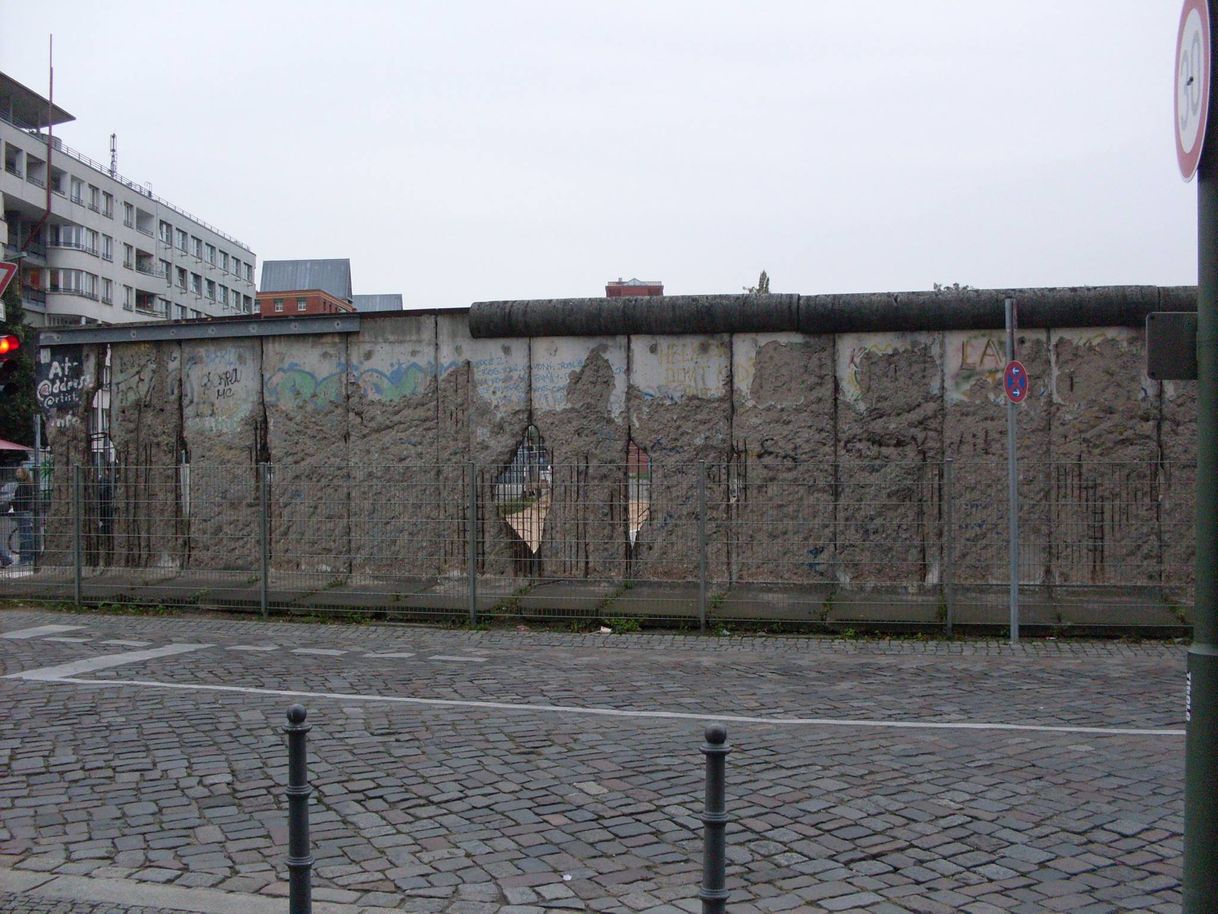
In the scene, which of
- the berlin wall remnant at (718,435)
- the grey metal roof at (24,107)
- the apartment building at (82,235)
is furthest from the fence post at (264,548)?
the grey metal roof at (24,107)

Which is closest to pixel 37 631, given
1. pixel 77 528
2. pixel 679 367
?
pixel 77 528

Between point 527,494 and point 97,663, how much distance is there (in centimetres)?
522

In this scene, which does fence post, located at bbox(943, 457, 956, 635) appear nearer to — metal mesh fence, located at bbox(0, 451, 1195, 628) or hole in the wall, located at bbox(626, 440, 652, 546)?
metal mesh fence, located at bbox(0, 451, 1195, 628)

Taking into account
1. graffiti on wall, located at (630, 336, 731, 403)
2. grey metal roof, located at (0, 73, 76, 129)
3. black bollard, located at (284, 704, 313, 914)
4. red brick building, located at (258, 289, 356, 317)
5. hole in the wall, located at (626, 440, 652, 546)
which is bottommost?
black bollard, located at (284, 704, 313, 914)

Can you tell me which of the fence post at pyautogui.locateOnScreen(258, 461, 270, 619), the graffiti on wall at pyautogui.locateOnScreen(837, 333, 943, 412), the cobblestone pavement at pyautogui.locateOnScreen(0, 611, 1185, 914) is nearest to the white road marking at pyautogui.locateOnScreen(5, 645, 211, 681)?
the cobblestone pavement at pyautogui.locateOnScreen(0, 611, 1185, 914)

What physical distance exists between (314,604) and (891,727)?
25.6ft

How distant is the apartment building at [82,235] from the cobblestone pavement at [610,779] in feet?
163

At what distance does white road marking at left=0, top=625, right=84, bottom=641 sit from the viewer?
37.8 ft

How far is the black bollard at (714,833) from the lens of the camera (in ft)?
10.8

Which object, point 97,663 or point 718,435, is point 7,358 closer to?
point 97,663

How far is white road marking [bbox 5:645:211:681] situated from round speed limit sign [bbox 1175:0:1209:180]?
878cm

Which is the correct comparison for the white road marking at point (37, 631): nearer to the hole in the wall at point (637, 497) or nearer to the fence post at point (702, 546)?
the hole in the wall at point (637, 497)

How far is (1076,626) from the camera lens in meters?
11.0

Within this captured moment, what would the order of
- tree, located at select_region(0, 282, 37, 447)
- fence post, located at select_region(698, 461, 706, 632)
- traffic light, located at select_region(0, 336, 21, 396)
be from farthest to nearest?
tree, located at select_region(0, 282, 37, 447) → fence post, located at select_region(698, 461, 706, 632) → traffic light, located at select_region(0, 336, 21, 396)
